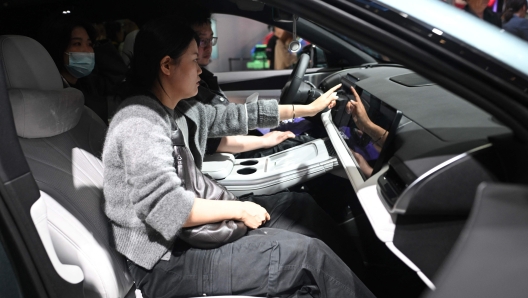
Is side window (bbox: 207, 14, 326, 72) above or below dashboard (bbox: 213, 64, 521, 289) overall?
below

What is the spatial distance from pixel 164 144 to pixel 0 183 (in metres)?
0.43

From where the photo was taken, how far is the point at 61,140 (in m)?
1.43

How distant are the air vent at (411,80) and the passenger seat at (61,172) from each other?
1.20 m

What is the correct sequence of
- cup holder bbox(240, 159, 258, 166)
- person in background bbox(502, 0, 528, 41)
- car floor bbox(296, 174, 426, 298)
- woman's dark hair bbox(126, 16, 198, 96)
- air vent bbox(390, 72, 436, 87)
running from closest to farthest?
person in background bbox(502, 0, 528, 41) → woman's dark hair bbox(126, 16, 198, 96) → air vent bbox(390, 72, 436, 87) → car floor bbox(296, 174, 426, 298) → cup holder bbox(240, 159, 258, 166)

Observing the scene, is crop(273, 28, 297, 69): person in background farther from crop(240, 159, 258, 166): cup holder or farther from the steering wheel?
crop(240, 159, 258, 166): cup holder

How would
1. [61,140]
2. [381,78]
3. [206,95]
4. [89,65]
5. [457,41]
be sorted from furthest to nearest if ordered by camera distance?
[89,65], [206,95], [381,78], [61,140], [457,41]


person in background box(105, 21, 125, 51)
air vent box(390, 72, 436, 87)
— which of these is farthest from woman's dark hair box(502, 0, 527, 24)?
person in background box(105, 21, 125, 51)

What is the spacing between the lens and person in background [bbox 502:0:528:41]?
1.05 meters

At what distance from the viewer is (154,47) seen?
A: 4.60ft

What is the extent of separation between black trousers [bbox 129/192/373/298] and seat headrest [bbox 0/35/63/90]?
659mm

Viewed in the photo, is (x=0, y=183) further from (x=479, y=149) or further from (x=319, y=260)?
(x=479, y=149)

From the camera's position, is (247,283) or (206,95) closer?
(247,283)

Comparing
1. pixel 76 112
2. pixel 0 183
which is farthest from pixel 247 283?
pixel 76 112

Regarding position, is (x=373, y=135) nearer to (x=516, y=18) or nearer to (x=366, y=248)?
(x=516, y=18)
